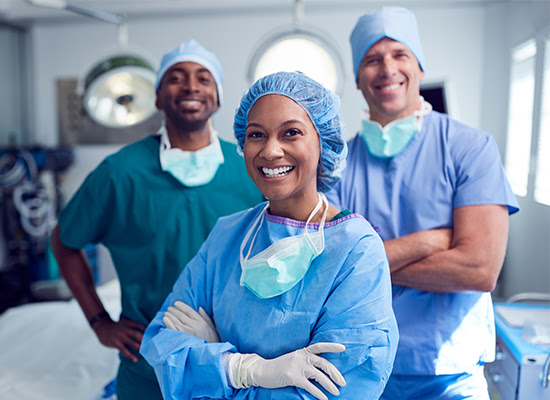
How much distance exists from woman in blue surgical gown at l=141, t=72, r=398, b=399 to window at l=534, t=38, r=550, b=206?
2.03m

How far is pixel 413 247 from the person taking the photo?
124 cm

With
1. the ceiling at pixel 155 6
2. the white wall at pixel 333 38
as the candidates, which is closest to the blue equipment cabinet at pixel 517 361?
the white wall at pixel 333 38

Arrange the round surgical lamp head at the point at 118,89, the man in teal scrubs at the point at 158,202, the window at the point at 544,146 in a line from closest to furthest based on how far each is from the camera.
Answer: the man in teal scrubs at the point at 158,202
the round surgical lamp head at the point at 118,89
the window at the point at 544,146

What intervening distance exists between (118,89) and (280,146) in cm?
109

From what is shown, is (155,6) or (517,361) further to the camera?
(155,6)

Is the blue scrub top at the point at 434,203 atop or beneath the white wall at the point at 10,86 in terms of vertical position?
beneath

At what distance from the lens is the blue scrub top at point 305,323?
893mm

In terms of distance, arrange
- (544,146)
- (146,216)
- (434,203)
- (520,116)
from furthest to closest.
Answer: (520,116) → (544,146) → (146,216) → (434,203)

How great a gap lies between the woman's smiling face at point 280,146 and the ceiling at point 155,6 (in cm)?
321

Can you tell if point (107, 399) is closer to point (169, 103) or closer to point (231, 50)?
point (169, 103)

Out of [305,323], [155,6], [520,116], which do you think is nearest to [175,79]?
[305,323]

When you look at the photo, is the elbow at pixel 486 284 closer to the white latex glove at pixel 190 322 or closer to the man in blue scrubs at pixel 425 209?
the man in blue scrubs at pixel 425 209

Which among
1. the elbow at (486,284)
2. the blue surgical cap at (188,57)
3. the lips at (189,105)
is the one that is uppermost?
the blue surgical cap at (188,57)

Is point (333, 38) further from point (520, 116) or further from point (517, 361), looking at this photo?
point (517, 361)
